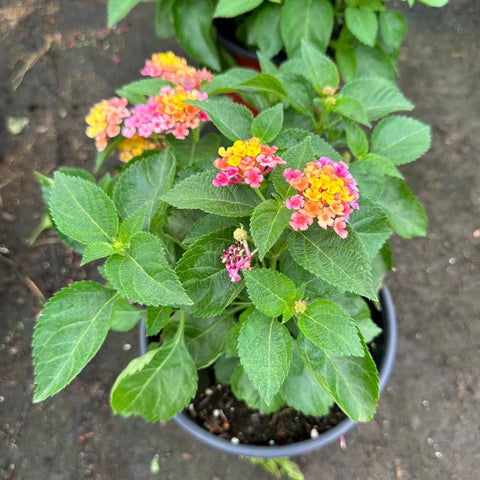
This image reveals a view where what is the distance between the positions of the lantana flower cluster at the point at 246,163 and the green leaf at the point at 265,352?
237 mm

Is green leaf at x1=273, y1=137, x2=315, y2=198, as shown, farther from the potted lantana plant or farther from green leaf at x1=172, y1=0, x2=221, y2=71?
green leaf at x1=172, y1=0, x2=221, y2=71

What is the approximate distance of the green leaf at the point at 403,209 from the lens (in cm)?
117

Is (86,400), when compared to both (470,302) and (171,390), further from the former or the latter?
(470,302)

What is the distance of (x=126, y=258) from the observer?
0.85 metres

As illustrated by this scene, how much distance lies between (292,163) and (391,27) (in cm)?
99

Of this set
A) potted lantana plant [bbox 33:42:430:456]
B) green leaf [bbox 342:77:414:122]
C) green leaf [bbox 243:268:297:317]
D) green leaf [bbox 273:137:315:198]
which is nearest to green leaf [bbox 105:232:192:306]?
potted lantana plant [bbox 33:42:430:456]

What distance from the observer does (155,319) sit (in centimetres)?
94

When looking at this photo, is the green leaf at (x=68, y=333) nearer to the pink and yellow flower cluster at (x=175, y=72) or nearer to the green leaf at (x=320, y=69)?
the pink and yellow flower cluster at (x=175, y=72)

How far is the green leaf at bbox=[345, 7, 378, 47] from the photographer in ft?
4.84

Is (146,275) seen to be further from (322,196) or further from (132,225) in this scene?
(322,196)

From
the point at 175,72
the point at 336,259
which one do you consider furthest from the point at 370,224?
the point at 175,72

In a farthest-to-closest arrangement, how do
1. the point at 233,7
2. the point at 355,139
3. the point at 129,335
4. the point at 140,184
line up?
the point at 129,335 → the point at 233,7 → the point at 355,139 → the point at 140,184

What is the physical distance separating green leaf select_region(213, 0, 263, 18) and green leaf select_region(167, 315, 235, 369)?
89cm

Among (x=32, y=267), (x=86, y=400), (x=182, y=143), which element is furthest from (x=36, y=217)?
(x=182, y=143)
